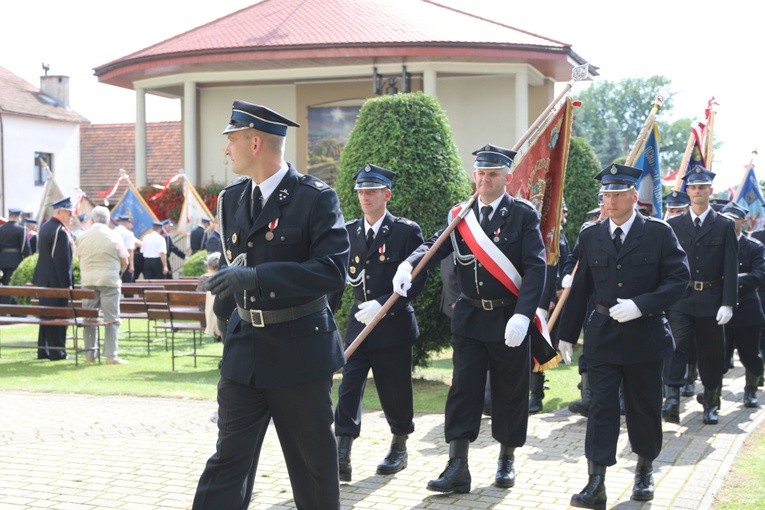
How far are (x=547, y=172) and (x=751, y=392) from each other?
410 centimetres

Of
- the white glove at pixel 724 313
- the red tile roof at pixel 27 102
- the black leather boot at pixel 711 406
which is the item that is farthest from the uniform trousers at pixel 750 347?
the red tile roof at pixel 27 102

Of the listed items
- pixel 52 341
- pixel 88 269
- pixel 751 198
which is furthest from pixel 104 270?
pixel 751 198

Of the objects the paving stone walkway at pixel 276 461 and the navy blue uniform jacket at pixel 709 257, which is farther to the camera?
the navy blue uniform jacket at pixel 709 257

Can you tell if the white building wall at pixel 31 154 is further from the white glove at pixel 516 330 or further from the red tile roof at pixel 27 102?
the white glove at pixel 516 330

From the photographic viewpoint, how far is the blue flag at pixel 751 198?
1722cm

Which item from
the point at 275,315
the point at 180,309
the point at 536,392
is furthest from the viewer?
the point at 180,309

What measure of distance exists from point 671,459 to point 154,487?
391 cm

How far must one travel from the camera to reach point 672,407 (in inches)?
380

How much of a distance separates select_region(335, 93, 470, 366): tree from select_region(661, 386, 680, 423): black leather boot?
242 centimetres

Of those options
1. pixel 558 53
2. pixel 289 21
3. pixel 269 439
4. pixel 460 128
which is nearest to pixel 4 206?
pixel 289 21

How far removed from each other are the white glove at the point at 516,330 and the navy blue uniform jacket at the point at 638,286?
26.5 inches

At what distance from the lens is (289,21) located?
1176 inches

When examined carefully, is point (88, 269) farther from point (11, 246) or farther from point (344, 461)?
point (344, 461)

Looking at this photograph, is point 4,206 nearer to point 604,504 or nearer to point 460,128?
point 460,128
